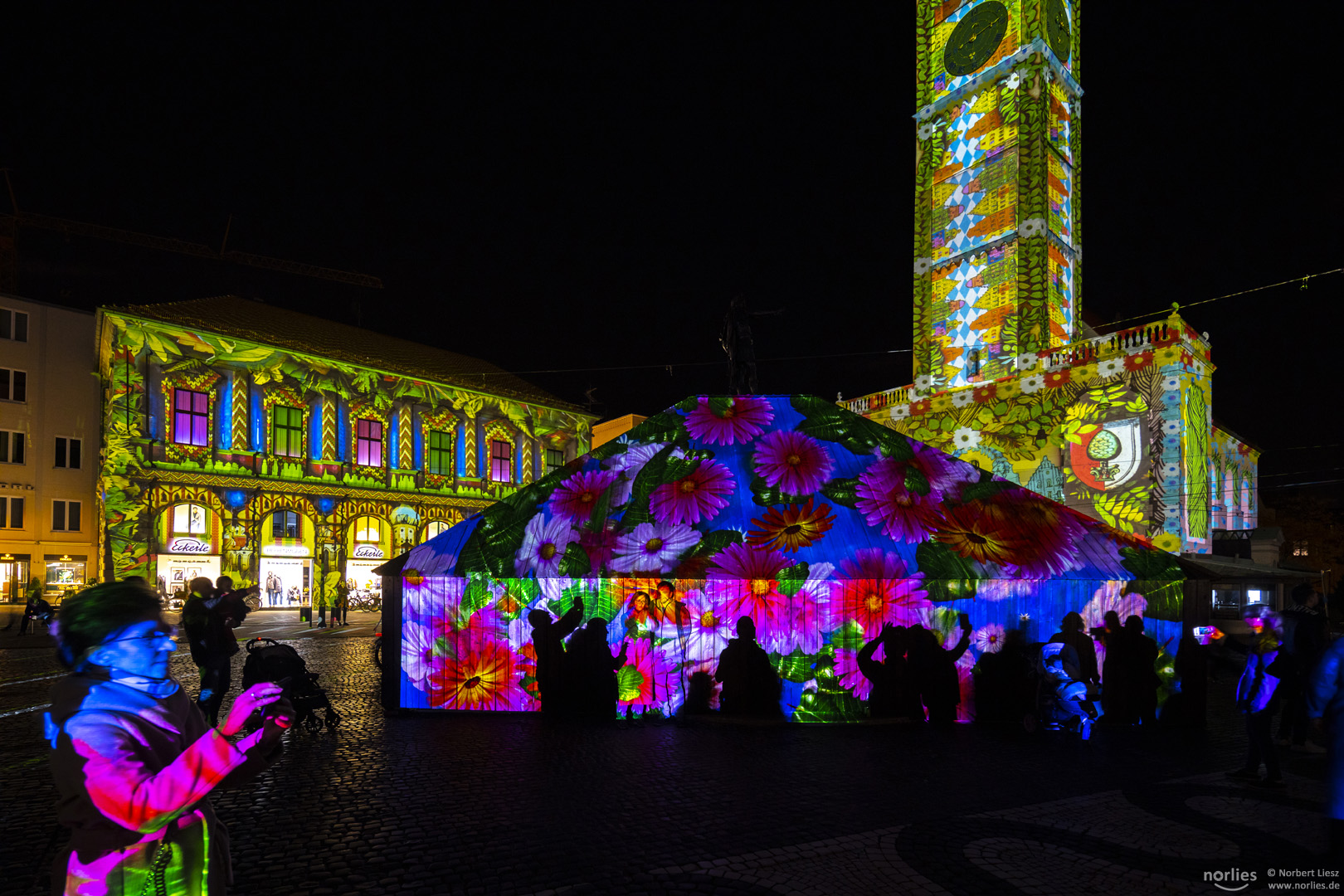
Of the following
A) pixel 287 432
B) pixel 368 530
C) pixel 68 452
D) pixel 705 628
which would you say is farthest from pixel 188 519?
→ pixel 705 628

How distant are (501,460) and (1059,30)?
31242 millimetres

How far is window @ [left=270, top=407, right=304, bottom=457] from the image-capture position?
112ft

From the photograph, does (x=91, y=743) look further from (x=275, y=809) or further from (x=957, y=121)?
(x=957, y=121)

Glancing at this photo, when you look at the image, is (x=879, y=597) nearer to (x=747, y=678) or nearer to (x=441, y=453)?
(x=747, y=678)

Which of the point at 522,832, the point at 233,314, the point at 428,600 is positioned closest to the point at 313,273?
the point at 233,314

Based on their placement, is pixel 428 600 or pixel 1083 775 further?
pixel 428 600

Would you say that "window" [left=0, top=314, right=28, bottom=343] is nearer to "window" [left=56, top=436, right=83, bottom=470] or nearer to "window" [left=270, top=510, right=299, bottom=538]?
"window" [left=56, top=436, right=83, bottom=470]

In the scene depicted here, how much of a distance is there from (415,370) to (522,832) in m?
35.1

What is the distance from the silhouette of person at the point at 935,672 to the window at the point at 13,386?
37304mm

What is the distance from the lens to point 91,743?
2488 millimetres

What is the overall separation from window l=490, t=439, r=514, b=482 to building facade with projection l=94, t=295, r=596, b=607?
3.2 inches

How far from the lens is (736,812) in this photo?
6418mm

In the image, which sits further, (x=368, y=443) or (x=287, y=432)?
(x=368, y=443)

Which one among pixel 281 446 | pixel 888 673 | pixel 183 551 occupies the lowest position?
pixel 183 551
